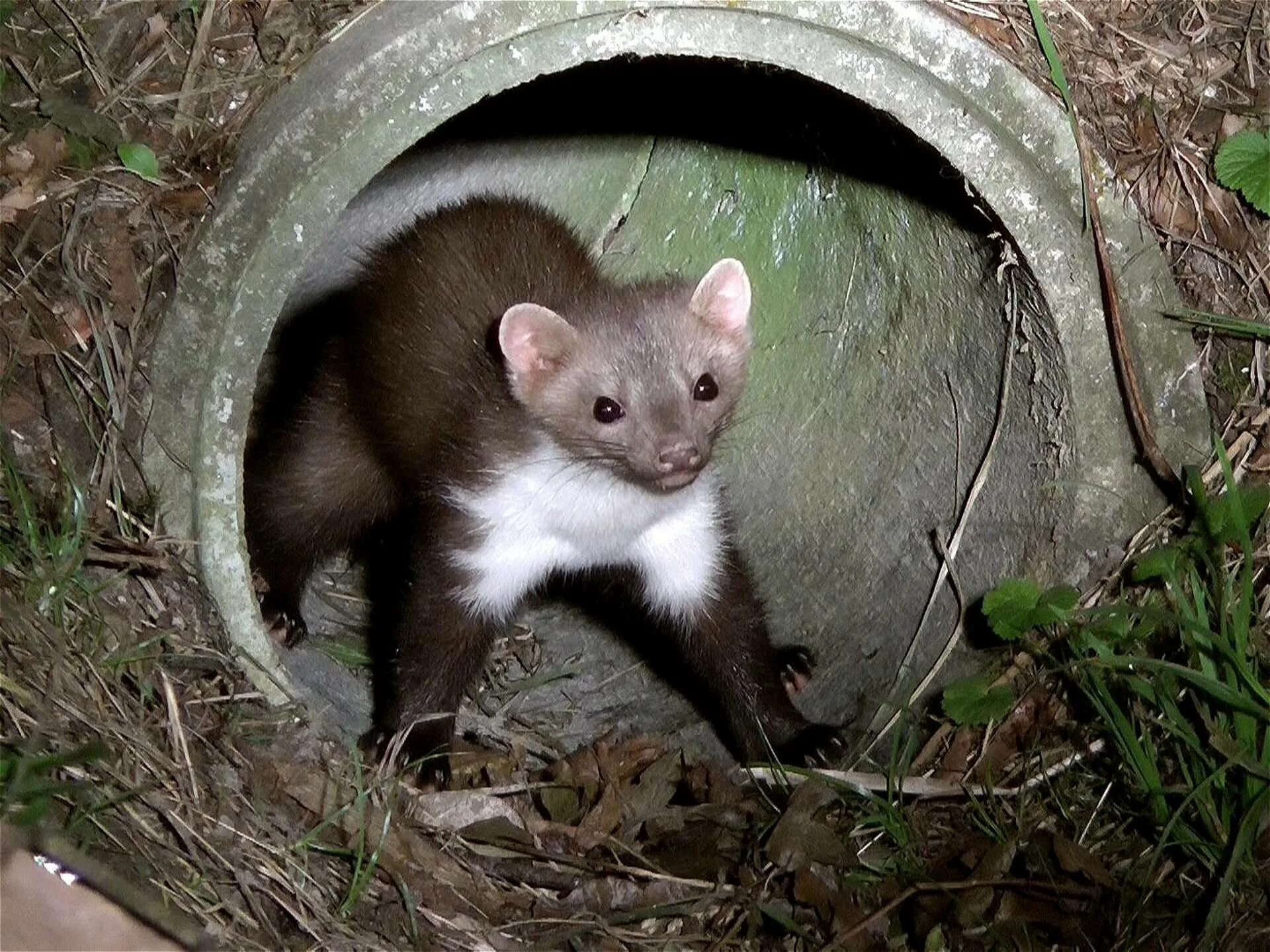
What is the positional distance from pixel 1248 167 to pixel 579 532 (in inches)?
88.3

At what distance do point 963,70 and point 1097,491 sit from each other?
1.38 m

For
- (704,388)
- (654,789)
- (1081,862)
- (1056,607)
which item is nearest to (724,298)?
(704,388)

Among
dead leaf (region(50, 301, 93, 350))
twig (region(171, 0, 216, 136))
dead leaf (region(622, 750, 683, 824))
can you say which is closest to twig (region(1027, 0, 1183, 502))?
dead leaf (region(622, 750, 683, 824))

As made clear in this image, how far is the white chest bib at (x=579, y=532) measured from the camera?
4.41 meters

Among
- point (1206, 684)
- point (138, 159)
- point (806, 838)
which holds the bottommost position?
point (806, 838)

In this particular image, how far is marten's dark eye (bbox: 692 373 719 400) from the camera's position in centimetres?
432

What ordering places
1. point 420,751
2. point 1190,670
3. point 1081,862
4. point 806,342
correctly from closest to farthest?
point 1190,670
point 1081,862
point 420,751
point 806,342

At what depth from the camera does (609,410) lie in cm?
425

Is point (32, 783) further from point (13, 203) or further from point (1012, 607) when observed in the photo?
point (1012, 607)

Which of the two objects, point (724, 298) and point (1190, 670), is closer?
point (1190, 670)

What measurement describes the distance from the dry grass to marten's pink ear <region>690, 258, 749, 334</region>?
101cm

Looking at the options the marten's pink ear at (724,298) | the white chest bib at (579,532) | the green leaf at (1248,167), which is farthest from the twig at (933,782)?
the green leaf at (1248,167)

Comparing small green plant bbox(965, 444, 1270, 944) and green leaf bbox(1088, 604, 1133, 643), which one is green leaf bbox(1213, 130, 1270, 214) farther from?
green leaf bbox(1088, 604, 1133, 643)

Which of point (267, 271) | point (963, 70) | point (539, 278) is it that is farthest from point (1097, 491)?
point (267, 271)
